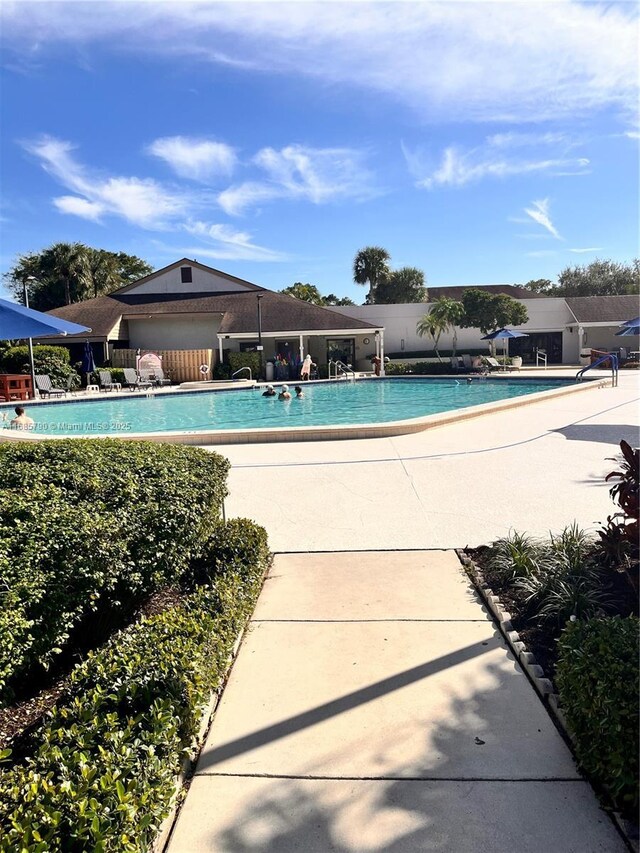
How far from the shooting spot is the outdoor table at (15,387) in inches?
886

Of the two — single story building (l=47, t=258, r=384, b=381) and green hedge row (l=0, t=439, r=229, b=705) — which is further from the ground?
single story building (l=47, t=258, r=384, b=381)

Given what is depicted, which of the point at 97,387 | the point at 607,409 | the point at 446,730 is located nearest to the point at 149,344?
the point at 97,387

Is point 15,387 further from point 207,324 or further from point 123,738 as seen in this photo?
point 123,738

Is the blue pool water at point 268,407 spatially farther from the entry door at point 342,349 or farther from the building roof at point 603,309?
the building roof at point 603,309

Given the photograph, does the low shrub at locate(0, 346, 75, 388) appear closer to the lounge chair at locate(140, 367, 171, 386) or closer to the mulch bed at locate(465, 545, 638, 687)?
the lounge chair at locate(140, 367, 171, 386)

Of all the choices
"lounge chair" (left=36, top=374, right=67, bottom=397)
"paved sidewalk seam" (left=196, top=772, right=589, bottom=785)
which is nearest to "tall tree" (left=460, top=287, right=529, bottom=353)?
"lounge chair" (left=36, top=374, right=67, bottom=397)

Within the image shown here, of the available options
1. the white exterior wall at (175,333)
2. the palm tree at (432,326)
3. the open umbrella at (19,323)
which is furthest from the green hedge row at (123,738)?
the palm tree at (432,326)

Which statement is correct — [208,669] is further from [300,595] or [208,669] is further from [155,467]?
[155,467]

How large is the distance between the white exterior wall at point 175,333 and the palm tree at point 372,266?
24.8 metres

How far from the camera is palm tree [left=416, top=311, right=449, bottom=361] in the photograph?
1437 inches

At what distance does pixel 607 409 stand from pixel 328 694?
47.9 feet

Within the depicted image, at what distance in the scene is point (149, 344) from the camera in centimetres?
3525

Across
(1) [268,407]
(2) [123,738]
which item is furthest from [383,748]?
(1) [268,407]

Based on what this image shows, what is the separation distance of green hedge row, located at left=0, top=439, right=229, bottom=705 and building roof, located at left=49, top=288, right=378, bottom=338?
2791cm
